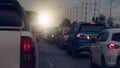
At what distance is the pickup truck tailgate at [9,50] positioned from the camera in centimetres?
595

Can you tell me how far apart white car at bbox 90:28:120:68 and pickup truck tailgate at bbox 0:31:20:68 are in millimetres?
9693

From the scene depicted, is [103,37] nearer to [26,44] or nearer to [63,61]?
[63,61]

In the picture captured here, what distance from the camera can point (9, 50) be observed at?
5.95 m

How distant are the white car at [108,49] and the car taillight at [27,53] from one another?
9.48 meters

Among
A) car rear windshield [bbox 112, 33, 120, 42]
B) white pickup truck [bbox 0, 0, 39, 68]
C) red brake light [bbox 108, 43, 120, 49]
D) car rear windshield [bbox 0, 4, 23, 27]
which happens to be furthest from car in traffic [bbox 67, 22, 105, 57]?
white pickup truck [bbox 0, 0, 39, 68]

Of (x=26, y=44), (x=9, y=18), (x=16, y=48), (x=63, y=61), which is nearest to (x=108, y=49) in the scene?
(x=63, y=61)

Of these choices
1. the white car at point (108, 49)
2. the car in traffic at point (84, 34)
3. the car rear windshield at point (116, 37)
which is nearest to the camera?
the white car at point (108, 49)

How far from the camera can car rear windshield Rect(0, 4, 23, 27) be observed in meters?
7.07

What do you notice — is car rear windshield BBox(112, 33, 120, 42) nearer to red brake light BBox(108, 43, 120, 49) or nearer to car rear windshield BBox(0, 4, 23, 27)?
red brake light BBox(108, 43, 120, 49)

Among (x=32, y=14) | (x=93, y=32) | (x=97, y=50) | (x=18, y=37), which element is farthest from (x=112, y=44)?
→ (x=18, y=37)

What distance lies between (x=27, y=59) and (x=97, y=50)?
11.5 metres

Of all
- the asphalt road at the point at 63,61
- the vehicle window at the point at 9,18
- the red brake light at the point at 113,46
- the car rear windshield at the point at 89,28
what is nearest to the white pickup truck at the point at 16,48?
the vehicle window at the point at 9,18

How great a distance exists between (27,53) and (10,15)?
4.70 ft

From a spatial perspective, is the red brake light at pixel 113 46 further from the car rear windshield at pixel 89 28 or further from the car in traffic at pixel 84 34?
the car rear windshield at pixel 89 28
